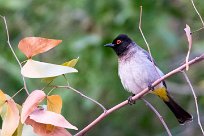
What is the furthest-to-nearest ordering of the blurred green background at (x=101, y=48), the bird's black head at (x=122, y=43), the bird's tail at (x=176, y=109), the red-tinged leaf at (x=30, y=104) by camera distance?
the blurred green background at (x=101, y=48) < the bird's black head at (x=122, y=43) < the bird's tail at (x=176, y=109) < the red-tinged leaf at (x=30, y=104)

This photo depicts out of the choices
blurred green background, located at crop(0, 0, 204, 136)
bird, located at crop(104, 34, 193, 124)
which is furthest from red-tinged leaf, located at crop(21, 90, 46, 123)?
blurred green background, located at crop(0, 0, 204, 136)

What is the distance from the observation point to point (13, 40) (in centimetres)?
670

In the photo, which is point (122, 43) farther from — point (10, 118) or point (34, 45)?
point (10, 118)

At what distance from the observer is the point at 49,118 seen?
267cm

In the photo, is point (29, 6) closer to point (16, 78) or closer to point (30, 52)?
point (16, 78)

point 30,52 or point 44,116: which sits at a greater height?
point 30,52

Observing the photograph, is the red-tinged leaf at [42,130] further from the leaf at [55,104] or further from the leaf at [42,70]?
the leaf at [42,70]

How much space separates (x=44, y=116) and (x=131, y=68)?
6.43 ft

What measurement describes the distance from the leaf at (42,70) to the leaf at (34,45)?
0.16 ft

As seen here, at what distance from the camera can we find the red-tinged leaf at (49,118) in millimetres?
2645

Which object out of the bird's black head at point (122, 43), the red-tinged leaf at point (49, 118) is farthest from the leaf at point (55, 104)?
the bird's black head at point (122, 43)

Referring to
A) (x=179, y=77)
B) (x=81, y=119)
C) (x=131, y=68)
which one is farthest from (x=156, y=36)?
(x=131, y=68)

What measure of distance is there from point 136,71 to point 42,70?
1882 mm

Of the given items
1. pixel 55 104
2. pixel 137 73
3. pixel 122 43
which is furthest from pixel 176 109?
pixel 55 104
